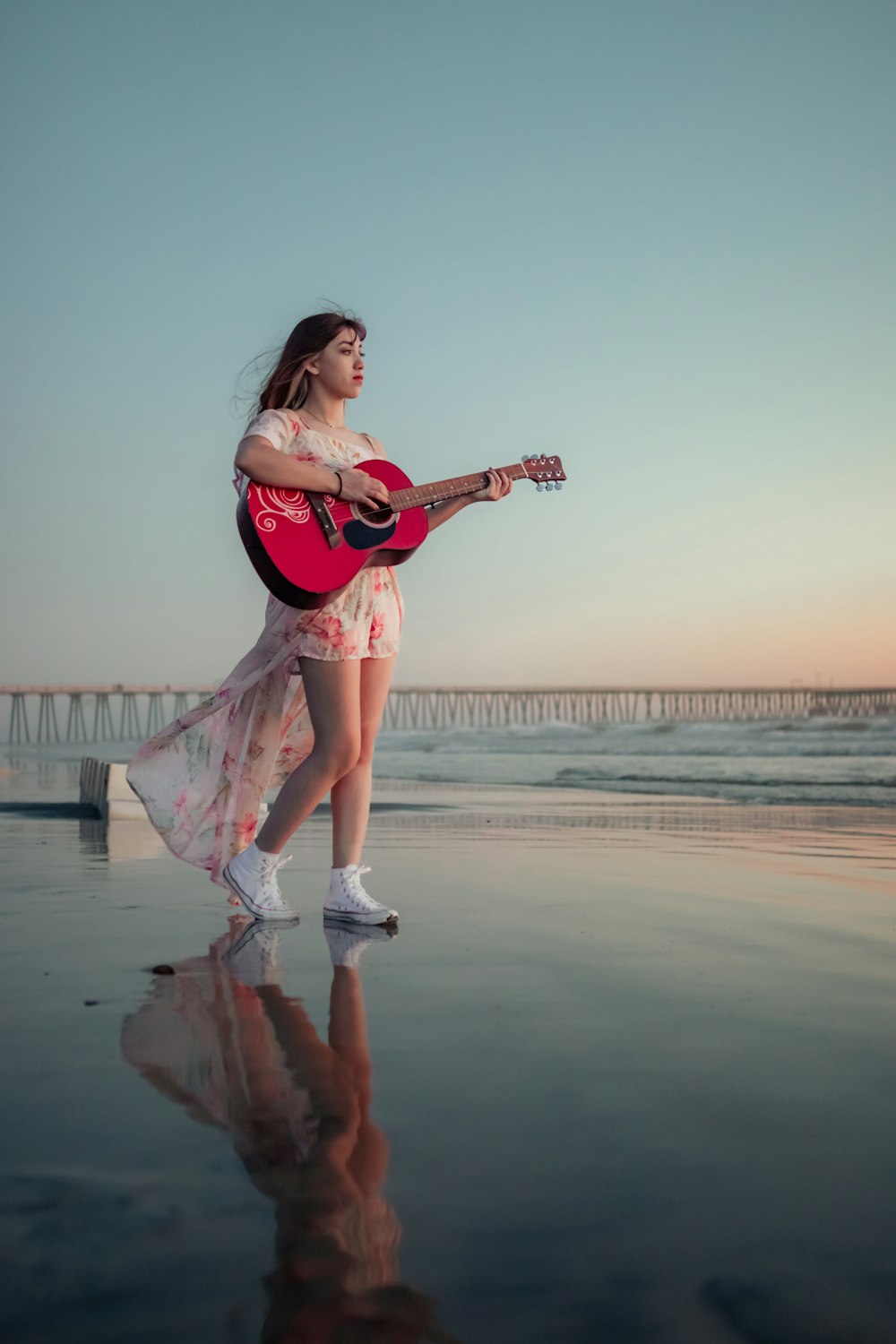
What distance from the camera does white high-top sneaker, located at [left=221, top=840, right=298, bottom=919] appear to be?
8.87 feet

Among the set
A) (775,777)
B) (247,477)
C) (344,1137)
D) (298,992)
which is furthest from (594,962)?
(775,777)

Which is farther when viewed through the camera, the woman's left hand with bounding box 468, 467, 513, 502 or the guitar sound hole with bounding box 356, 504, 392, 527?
the woman's left hand with bounding box 468, 467, 513, 502

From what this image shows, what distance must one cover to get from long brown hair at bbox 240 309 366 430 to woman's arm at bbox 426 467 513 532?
0.47 metres

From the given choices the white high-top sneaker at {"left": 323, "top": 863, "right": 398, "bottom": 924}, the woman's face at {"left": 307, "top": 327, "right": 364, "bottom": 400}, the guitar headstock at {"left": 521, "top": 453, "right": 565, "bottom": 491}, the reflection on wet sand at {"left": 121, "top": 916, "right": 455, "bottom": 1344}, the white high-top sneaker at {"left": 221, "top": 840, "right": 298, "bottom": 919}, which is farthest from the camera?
the guitar headstock at {"left": 521, "top": 453, "right": 565, "bottom": 491}

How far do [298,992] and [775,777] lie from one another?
844cm

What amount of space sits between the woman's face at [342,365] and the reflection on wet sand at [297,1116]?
1.56 meters

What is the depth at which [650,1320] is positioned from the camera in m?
0.79

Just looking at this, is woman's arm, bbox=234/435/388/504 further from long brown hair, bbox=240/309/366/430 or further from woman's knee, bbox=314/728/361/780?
woman's knee, bbox=314/728/361/780

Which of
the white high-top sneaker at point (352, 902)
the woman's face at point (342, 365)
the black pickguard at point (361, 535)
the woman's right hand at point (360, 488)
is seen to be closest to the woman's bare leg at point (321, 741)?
the white high-top sneaker at point (352, 902)

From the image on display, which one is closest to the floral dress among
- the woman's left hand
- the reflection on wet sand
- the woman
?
the woman

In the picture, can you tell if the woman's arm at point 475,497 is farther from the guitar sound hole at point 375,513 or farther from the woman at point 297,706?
the guitar sound hole at point 375,513

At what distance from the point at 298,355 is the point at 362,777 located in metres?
1.15

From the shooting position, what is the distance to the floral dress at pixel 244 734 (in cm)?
289

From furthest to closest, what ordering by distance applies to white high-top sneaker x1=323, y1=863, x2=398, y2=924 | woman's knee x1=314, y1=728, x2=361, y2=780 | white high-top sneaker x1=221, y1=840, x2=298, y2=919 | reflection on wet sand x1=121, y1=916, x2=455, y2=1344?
1. woman's knee x1=314, y1=728, x2=361, y2=780
2. white high-top sneaker x1=221, y1=840, x2=298, y2=919
3. white high-top sneaker x1=323, y1=863, x2=398, y2=924
4. reflection on wet sand x1=121, y1=916, x2=455, y2=1344
